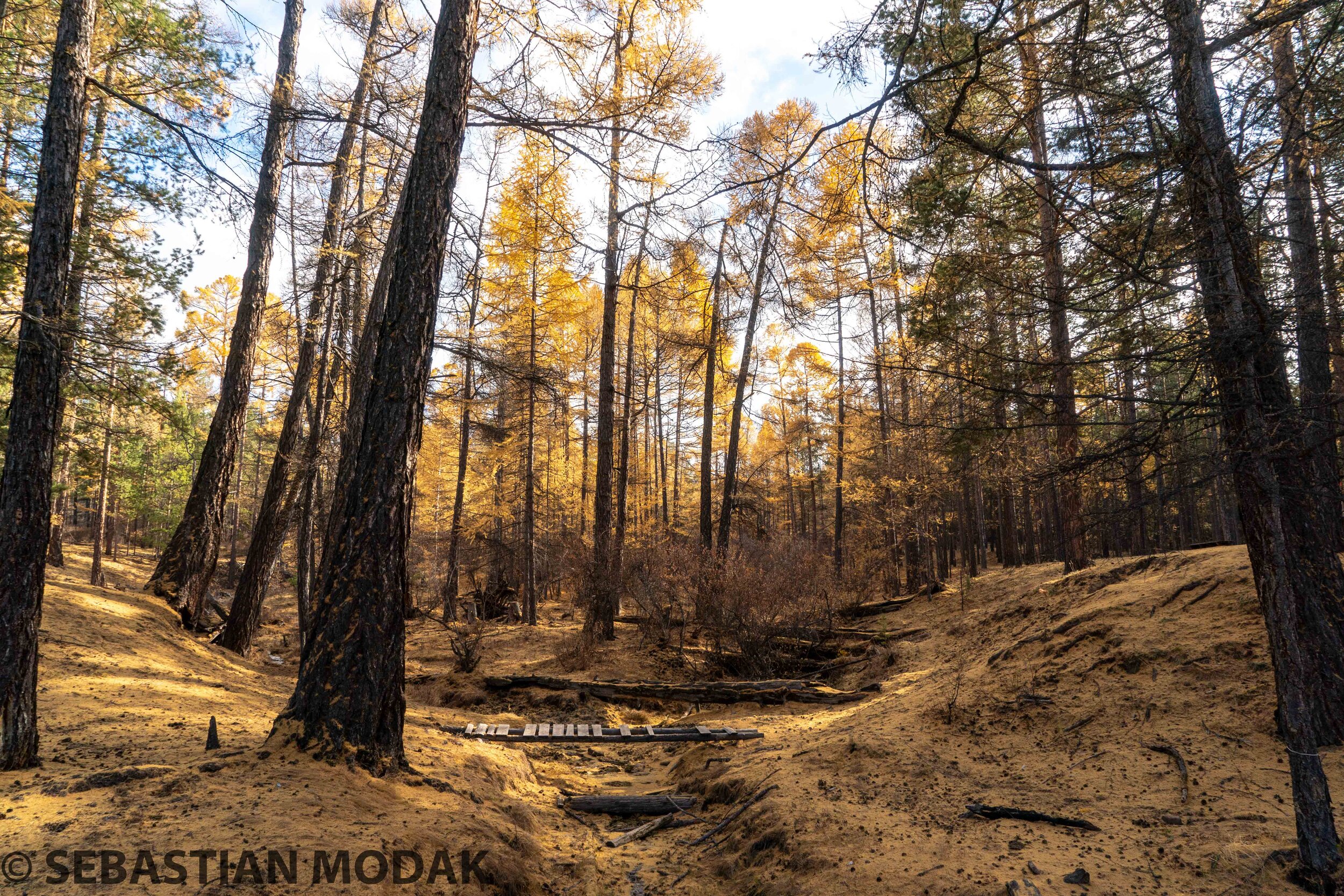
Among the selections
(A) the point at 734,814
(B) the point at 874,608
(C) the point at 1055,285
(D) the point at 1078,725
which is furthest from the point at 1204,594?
(B) the point at 874,608

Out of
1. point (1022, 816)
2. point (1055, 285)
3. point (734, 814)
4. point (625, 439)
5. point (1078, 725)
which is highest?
point (625, 439)

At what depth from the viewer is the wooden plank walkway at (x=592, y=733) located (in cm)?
696

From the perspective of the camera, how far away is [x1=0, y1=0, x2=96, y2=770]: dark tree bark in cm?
374

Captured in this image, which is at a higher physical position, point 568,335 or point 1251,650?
→ point 568,335

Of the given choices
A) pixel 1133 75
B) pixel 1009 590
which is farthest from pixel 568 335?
pixel 1133 75

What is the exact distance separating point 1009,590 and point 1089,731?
969 cm

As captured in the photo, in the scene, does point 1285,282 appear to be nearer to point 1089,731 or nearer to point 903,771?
point 1089,731

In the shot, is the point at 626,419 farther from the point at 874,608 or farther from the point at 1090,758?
the point at 874,608

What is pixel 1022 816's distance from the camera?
4.16 meters

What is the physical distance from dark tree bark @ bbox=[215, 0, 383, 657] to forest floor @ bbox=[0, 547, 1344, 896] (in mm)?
1039

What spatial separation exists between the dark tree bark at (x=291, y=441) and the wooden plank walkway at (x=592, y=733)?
473 centimetres

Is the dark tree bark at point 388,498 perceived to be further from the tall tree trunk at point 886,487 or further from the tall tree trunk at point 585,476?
the tall tree trunk at point 585,476

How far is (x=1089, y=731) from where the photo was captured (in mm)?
5336

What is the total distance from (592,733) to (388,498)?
14.3 feet
